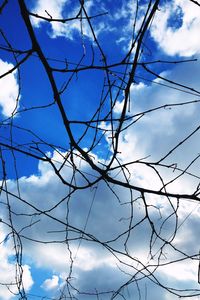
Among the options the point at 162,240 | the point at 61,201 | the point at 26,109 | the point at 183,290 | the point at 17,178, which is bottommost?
the point at 183,290

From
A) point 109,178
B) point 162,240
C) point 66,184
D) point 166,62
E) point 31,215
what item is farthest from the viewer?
point 31,215

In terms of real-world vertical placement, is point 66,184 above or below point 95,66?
below

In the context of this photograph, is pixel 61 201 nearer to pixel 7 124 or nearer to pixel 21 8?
pixel 7 124

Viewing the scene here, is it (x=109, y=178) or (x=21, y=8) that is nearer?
(x=21, y=8)

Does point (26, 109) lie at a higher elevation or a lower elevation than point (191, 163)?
higher

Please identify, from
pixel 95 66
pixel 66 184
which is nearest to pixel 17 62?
pixel 95 66

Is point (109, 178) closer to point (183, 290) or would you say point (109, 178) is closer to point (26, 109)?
point (26, 109)

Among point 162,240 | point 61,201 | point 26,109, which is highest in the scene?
point 26,109

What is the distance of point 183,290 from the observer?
1.74 meters

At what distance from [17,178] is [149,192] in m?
0.70

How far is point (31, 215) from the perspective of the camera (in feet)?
6.10

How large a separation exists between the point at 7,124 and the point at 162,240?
35.5 inches

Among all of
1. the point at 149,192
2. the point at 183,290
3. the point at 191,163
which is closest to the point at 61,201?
the point at 149,192

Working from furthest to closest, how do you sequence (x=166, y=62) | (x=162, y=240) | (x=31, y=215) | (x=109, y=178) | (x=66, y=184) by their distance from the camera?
1. (x=31, y=215)
2. (x=162, y=240)
3. (x=66, y=184)
4. (x=109, y=178)
5. (x=166, y=62)
